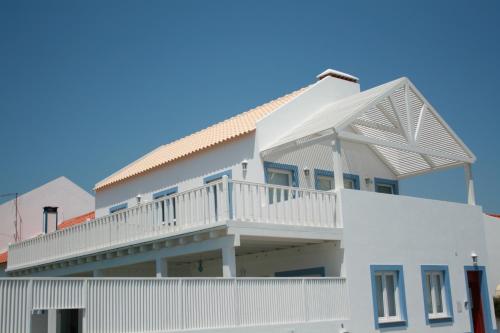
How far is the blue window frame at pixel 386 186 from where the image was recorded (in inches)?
936

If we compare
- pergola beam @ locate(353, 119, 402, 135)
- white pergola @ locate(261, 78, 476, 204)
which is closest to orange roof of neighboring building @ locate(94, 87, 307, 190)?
white pergola @ locate(261, 78, 476, 204)

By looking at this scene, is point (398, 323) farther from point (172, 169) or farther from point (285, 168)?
point (172, 169)

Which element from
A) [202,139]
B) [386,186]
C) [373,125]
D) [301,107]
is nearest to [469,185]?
[386,186]

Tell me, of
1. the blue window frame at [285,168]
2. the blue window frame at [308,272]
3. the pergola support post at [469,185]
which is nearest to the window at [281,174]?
the blue window frame at [285,168]

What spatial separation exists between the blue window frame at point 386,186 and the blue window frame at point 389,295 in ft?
18.5

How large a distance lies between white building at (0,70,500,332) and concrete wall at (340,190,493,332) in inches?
1.8

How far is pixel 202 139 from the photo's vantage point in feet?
75.5

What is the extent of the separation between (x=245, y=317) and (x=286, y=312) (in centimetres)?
124

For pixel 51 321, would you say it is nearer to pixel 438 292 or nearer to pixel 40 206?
pixel 438 292

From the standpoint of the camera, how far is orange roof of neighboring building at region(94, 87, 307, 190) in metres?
20.7

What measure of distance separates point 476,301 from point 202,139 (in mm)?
10877

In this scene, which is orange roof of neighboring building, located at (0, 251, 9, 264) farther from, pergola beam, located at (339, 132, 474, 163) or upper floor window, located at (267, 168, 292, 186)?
pergola beam, located at (339, 132, 474, 163)

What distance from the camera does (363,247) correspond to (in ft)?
→ 58.1

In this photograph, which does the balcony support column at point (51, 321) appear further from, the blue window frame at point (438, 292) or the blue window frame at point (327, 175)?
the blue window frame at point (438, 292)
